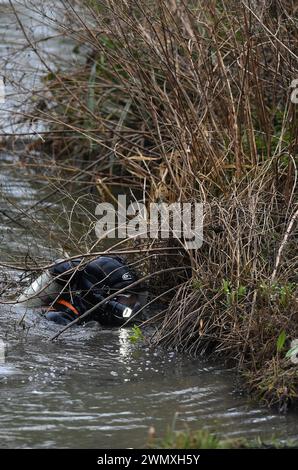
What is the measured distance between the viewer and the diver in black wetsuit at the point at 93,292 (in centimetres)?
684

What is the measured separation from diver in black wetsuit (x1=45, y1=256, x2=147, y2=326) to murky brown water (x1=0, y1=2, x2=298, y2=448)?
0.37 ft

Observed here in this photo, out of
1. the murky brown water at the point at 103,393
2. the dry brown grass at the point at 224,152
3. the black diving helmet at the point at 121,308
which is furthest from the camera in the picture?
the black diving helmet at the point at 121,308

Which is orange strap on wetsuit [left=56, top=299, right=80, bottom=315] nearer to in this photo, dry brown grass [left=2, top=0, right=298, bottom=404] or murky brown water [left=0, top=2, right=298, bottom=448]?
murky brown water [left=0, top=2, right=298, bottom=448]

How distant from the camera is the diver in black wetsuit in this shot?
6.84 m

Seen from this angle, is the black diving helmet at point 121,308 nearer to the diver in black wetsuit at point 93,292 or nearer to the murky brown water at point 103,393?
the diver in black wetsuit at point 93,292

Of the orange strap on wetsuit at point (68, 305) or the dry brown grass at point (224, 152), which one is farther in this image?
the orange strap on wetsuit at point (68, 305)

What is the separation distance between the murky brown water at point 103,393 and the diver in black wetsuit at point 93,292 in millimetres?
112

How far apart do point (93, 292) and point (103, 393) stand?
52.3 inches

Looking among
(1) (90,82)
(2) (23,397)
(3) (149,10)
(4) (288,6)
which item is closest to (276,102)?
(4) (288,6)

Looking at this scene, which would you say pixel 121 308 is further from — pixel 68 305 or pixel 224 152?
pixel 224 152

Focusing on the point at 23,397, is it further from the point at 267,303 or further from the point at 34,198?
the point at 34,198

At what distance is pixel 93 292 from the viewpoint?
22.6ft

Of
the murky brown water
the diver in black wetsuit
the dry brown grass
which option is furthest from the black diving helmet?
the dry brown grass

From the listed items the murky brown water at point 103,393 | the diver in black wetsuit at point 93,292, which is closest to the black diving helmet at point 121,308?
the diver in black wetsuit at point 93,292
